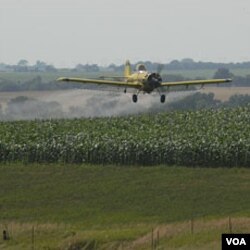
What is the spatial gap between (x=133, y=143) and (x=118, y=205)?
57.6 ft

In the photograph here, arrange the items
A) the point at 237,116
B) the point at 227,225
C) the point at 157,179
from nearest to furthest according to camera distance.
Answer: the point at 227,225
the point at 157,179
the point at 237,116

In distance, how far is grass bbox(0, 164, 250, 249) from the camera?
Result: 140 ft

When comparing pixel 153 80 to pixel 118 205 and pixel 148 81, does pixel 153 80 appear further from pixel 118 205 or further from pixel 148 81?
pixel 118 205

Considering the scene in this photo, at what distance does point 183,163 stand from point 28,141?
1301cm

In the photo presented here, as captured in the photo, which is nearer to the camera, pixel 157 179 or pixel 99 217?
pixel 99 217

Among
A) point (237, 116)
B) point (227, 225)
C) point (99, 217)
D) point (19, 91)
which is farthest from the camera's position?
point (19, 91)

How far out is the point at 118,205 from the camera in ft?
190

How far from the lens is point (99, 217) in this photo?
178 ft

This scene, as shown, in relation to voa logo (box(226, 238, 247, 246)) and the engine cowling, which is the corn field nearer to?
the engine cowling

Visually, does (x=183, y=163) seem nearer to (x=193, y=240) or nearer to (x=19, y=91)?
(x=193, y=240)

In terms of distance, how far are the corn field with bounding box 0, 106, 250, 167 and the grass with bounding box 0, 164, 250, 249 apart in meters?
2.06

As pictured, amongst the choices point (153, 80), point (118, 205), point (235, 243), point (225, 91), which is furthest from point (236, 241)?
point (225, 91)

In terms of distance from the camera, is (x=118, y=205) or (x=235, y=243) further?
(x=118, y=205)

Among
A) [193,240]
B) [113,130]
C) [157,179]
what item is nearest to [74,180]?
[157,179]
